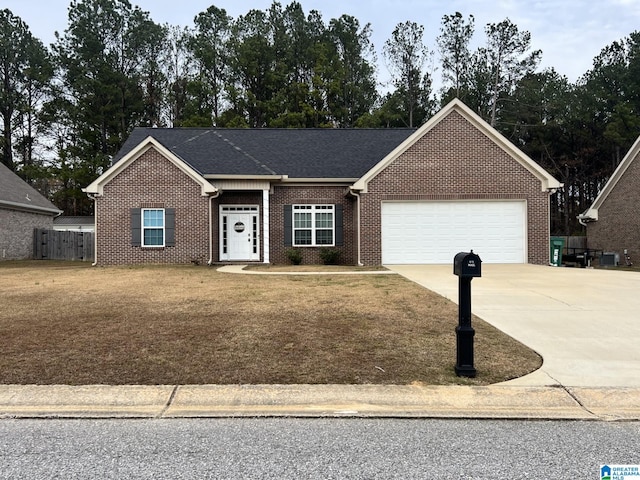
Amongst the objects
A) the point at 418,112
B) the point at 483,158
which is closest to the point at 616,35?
the point at 418,112

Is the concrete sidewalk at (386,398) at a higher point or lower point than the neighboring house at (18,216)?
lower

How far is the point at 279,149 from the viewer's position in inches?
843

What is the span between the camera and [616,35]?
4297cm

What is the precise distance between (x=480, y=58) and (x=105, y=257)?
111 feet

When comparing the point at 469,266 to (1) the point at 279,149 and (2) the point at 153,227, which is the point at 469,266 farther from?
(1) the point at 279,149

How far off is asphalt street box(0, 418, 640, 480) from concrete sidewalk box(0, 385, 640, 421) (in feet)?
0.41

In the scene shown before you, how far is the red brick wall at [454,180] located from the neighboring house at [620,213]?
9.70m

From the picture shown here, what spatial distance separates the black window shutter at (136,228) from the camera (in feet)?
59.2

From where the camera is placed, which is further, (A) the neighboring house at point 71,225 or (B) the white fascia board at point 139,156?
(A) the neighboring house at point 71,225

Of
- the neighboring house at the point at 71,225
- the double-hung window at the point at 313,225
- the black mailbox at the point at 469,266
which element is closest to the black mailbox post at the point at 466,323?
the black mailbox at the point at 469,266

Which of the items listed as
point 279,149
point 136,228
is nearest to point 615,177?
point 279,149

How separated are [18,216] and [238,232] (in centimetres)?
1377

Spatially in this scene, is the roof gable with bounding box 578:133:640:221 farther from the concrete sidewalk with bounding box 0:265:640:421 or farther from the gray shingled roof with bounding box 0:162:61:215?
the gray shingled roof with bounding box 0:162:61:215

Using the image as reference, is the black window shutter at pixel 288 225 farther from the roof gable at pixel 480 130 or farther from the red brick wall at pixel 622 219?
the red brick wall at pixel 622 219
